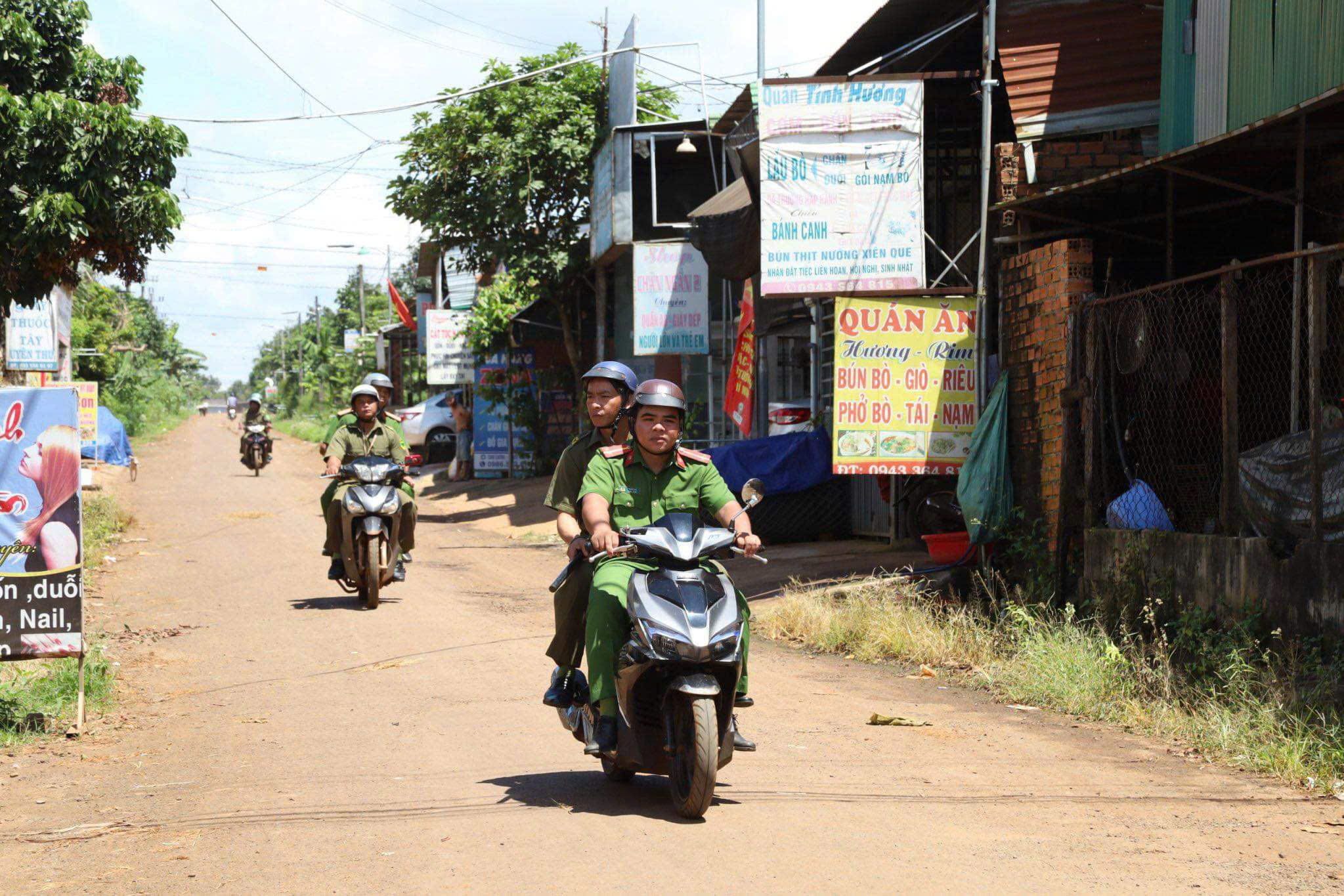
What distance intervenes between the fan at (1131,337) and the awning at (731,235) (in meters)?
4.38

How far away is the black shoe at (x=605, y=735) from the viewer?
5.55 meters

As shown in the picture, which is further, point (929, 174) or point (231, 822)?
point (929, 174)

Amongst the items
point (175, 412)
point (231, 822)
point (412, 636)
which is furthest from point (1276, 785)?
point (175, 412)

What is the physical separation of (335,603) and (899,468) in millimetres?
5277

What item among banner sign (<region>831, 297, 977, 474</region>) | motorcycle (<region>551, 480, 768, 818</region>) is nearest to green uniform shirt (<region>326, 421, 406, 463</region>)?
banner sign (<region>831, 297, 977, 474</region>)

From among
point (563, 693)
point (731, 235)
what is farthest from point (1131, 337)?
point (731, 235)

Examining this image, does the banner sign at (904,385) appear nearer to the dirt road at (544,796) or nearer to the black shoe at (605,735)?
the dirt road at (544,796)

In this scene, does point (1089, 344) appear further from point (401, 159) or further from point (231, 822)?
point (401, 159)

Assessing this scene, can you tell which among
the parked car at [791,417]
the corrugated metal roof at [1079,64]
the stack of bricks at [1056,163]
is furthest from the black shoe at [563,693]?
the parked car at [791,417]

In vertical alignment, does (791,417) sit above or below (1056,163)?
below

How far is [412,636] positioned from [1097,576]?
5149 millimetres

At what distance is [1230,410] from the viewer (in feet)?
28.1

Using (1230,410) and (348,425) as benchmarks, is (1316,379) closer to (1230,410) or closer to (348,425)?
(1230,410)

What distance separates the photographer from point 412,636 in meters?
10.8
